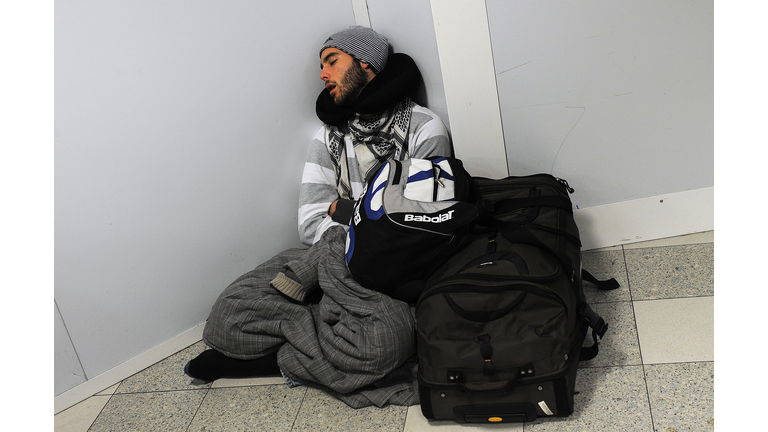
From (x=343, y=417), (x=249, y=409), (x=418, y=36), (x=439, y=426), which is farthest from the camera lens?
(x=418, y=36)

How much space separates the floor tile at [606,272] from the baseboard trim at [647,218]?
63 mm

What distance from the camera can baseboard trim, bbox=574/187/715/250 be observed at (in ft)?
6.97

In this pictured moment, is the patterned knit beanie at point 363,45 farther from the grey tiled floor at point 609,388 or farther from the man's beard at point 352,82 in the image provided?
the grey tiled floor at point 609,388

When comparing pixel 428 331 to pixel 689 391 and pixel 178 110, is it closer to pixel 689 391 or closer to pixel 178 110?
pixel 689 391

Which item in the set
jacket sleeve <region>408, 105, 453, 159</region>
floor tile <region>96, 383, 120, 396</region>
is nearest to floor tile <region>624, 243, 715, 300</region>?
jacket sleeve <region>408, 105, 453, 159</region>

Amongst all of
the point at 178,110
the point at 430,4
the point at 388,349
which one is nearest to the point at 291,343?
the point at 388,349

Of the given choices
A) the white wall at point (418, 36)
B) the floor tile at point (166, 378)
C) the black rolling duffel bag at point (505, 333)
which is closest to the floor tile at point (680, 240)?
the black rolling duffel bag at point (505, 333)

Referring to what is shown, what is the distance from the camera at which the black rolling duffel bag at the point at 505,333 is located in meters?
1.45

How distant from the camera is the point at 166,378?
206 cm

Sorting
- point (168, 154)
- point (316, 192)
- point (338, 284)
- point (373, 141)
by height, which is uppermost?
point (168, 154)

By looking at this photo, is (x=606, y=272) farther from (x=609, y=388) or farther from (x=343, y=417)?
(x=343, y=417)

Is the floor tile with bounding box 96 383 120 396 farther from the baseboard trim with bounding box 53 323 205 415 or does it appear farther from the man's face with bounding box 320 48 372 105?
the man's face with bounding box 320 48 372 105

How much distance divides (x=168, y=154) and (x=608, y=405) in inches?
62.8

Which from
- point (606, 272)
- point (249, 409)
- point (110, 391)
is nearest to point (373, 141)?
point (606, 272)
